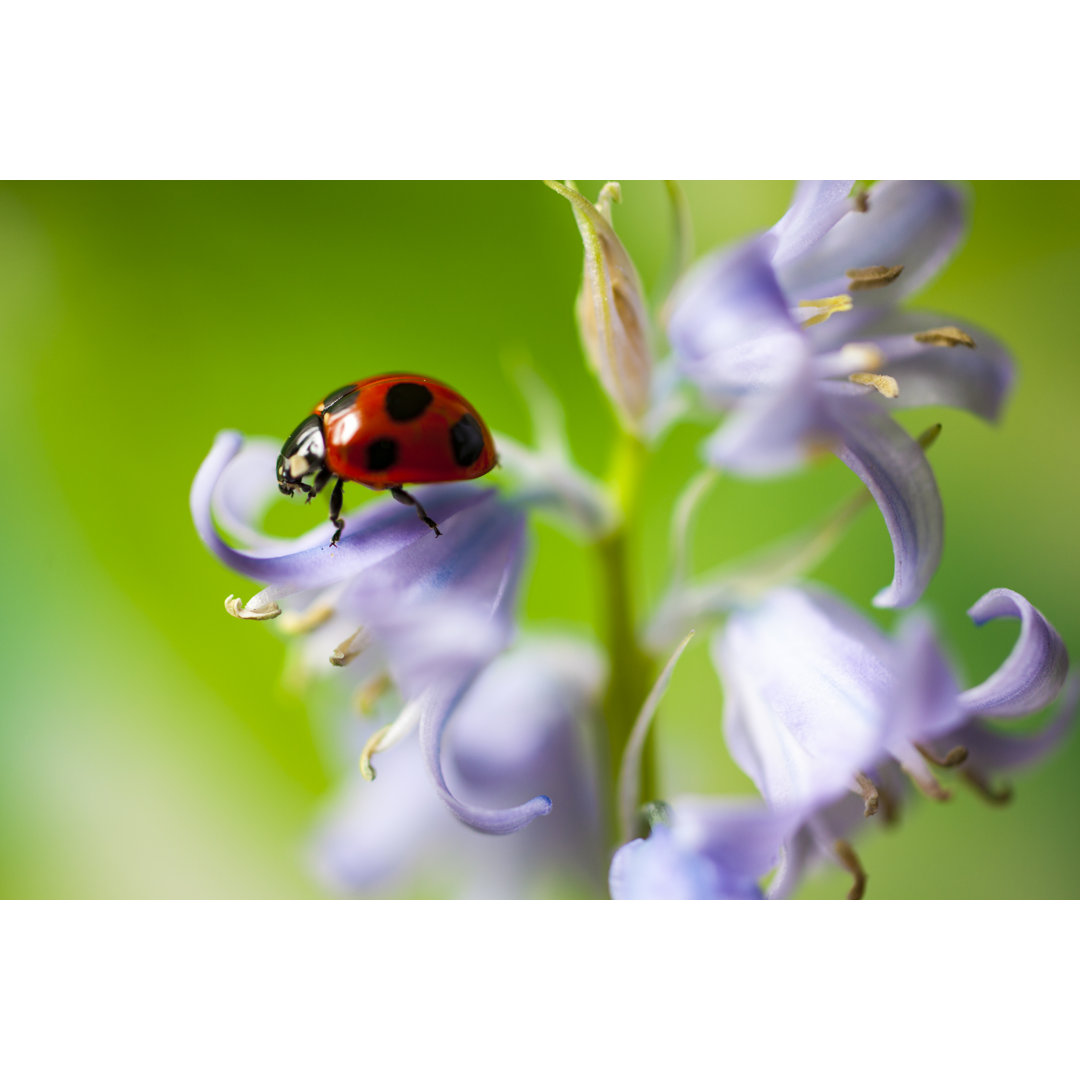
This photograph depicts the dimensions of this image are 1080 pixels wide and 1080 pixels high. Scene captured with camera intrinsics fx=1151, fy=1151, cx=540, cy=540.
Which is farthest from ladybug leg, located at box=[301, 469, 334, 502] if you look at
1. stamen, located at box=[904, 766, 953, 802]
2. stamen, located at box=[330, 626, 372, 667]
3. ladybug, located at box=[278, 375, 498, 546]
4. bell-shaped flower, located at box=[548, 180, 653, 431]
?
stamen, located at box=[904, 766, 953, 802]

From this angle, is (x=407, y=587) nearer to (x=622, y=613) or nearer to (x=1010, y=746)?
(x=622, y=613)

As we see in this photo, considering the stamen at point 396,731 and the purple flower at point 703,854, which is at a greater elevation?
the stamen at point 396,731

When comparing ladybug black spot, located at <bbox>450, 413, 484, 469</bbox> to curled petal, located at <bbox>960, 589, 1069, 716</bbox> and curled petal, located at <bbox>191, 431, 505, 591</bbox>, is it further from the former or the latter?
curled petal, located at <bbox>960, 589, 1069, 716</bbox>

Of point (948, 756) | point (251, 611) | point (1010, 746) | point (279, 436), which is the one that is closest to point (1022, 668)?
point (948, 756)

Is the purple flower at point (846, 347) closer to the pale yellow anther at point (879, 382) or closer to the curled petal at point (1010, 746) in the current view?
the pale yellow anther at point (879, 382)

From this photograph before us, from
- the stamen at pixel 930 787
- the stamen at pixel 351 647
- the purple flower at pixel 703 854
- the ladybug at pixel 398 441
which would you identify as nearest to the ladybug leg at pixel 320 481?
the ladybug at pixel 398 441
